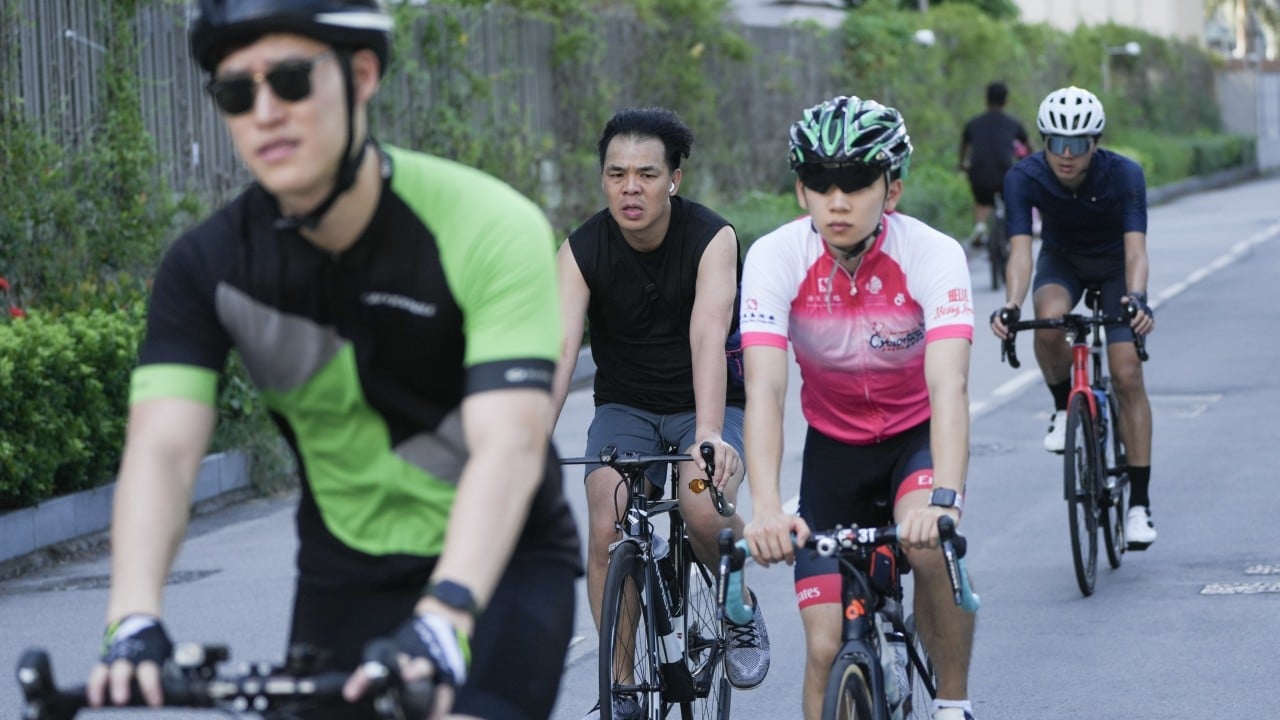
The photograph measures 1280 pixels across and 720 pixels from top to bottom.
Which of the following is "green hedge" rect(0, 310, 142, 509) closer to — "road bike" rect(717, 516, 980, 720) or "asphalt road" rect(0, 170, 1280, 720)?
"asphalt road" rect(0, 170, 1280, 720)

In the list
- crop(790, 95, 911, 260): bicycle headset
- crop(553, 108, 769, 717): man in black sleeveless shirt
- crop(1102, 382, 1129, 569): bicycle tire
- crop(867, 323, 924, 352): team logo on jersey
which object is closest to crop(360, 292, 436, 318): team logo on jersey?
crop(790, 95, 911, 260): bicycle headset

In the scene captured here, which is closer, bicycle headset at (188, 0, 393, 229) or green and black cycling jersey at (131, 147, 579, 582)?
bicycle headset at (188, 0, 393, 229)

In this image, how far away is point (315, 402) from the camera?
3301 mm

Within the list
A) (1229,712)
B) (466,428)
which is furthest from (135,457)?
(1229,712)

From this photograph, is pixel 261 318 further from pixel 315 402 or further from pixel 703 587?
pixel 703 587

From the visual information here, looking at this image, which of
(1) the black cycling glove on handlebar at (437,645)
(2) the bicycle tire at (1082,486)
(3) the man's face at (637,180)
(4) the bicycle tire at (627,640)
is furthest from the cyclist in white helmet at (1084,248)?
(1) the black cycling glove on handlebar at (437,645)

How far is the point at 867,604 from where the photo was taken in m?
4.78

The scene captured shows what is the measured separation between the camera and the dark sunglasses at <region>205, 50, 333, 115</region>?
10.0ft

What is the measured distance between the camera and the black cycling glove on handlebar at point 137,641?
2.88m

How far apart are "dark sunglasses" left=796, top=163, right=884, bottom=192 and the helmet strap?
74.9 inches

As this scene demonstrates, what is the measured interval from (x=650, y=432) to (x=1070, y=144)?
3.56 m

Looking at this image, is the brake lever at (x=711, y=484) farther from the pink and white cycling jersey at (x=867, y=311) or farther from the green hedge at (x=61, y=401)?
the green hedge at (x=61, y=401)

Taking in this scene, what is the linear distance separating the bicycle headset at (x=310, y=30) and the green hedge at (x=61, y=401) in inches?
266

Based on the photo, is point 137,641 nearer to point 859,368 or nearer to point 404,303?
point 404,303
